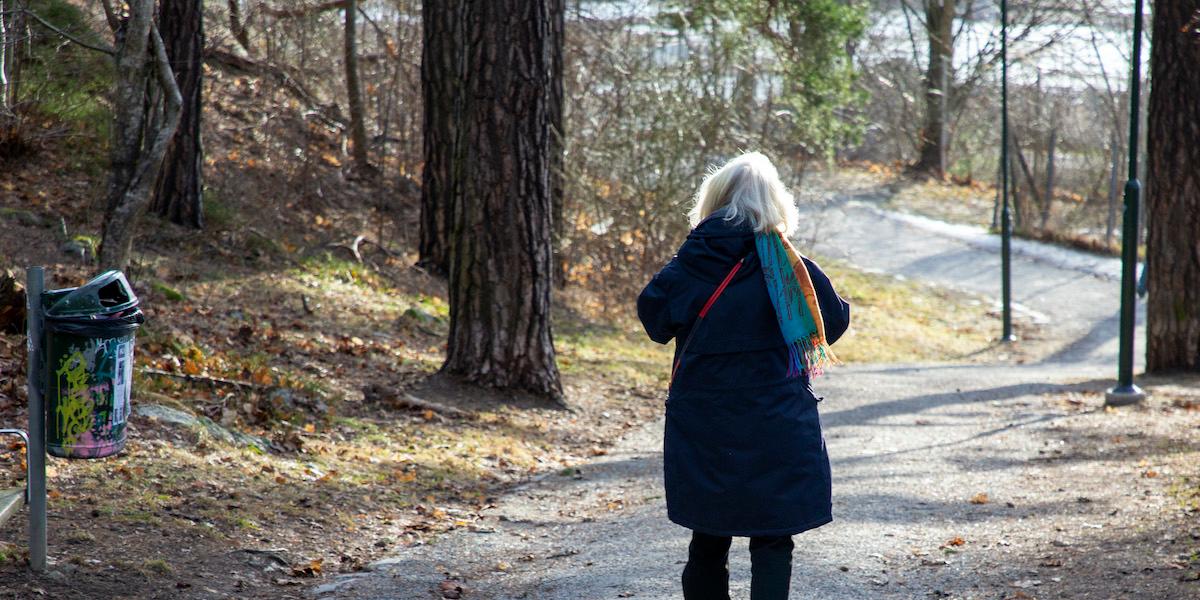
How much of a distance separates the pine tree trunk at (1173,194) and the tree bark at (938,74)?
2260 cm

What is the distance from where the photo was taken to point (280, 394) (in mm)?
8000

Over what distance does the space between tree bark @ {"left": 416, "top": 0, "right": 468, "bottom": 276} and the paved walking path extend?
18.1ft

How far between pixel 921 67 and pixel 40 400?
1480 inches

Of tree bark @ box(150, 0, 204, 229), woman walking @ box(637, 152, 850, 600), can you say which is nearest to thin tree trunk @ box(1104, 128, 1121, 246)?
tree bark @ box(150, 0, 204, 229)

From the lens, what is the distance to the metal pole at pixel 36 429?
4328 mm

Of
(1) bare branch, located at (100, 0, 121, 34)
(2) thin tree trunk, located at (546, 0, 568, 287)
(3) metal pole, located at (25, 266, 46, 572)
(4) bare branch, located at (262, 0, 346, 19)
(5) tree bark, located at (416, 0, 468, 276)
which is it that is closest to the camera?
(3) metal pole, located at (25, 266, 46, 572)

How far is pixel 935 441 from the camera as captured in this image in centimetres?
884

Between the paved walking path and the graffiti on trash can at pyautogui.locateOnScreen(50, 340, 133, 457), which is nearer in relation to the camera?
the graffiti on trash can at pyautogui.locateOnScreen(50, 340, 133, 457)

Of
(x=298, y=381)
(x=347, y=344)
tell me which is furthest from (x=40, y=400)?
(x=347, y=344)

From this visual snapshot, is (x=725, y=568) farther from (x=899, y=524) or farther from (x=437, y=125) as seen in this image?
(x=437, y=125)

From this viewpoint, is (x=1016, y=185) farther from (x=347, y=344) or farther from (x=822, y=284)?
(x=822, y=284)

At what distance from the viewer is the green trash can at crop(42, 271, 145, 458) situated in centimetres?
434

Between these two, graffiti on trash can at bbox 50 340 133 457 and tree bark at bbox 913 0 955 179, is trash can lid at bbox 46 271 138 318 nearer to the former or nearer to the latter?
graffiti on trash can at bbox 50 340 133 457

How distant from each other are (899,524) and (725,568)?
2.41 metres
